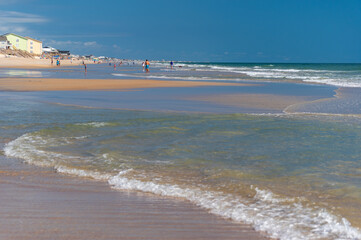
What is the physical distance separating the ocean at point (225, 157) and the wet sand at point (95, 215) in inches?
10.3

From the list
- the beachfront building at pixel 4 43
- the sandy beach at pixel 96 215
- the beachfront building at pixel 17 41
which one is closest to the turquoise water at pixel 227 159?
the sandy beach at pixel 96 215

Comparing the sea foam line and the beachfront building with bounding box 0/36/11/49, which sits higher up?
the beachfront building with bounding box 0/36/11/49

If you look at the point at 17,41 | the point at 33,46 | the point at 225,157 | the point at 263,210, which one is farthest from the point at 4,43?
the point at 263,210

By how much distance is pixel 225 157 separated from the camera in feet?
21.8

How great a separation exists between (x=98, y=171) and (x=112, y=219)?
1942mm

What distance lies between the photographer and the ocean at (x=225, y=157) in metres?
4.29

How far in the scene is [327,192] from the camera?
4.88 m

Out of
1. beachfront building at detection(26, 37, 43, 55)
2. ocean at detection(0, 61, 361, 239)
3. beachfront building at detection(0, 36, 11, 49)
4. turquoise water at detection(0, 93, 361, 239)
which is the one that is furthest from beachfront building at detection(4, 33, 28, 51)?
turquoise water at detection(0, 93, 361, 239)

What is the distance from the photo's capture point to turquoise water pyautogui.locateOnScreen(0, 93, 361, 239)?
4.27 metres

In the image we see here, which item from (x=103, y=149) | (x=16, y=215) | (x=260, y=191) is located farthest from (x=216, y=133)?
(x=16, y=215)

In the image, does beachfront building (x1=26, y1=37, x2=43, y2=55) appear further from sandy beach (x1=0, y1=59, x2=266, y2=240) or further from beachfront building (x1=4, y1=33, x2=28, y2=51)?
sandy beach (x1=0, y1=59, x2=266, y2=240)

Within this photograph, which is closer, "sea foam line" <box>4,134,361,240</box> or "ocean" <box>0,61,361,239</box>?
"sea foam line" <box>4,134,361,240</box>

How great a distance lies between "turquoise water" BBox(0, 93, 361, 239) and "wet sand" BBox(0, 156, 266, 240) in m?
0.28

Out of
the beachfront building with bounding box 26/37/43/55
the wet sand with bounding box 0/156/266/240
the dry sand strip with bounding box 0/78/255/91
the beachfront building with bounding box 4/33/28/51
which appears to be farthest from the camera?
the beachfront building with bounding box 26/37/43/55
